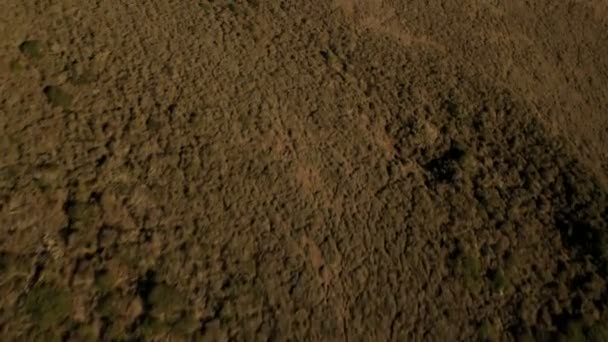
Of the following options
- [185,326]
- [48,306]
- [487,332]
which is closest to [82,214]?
[48,306]

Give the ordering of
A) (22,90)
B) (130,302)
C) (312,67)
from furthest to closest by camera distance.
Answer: (312,67) < (22,90) < (130,302)

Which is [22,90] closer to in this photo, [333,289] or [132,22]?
[132,22]

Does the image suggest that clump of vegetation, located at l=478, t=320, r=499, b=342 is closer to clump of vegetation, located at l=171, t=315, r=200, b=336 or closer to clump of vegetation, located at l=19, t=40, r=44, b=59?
clump of vegetation, located at l=171, t=315, r=200, b=336

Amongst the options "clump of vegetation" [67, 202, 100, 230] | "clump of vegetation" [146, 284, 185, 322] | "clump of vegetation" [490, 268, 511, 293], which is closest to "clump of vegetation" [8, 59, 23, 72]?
"clump of vegetation" [67, 202, 100, 230]

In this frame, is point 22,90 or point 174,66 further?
point 174,66

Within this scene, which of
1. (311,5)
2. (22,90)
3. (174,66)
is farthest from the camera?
(311,5)

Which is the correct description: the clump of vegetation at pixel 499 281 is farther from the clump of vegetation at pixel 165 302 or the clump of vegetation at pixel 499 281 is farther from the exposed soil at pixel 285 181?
the clump of vegetation at pixel 165 302

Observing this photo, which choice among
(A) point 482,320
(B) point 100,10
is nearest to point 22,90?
(B) point 100,10
